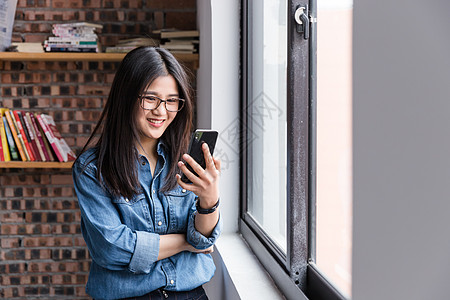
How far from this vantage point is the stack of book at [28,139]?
2.81 m

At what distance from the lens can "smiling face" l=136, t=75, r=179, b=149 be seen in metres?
1.37

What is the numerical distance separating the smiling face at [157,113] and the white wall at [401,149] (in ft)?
2.66

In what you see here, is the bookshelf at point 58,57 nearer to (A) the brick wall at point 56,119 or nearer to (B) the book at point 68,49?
(B) the book at point 68,49

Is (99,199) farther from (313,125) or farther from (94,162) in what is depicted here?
(313,125)

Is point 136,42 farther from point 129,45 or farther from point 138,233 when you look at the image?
point 138,233

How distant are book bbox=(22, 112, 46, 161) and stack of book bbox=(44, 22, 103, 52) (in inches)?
16.1

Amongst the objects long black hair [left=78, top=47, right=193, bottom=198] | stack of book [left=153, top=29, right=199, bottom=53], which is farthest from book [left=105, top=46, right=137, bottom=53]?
long black hair [left=78, top=47, right=193, bottom=198]

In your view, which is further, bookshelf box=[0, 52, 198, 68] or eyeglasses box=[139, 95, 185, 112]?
bookshelf box=[0, 52, 198, 68]

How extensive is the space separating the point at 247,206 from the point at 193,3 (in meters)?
1.46

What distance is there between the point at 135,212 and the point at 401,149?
0.95 m

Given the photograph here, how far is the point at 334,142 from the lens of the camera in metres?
1.21

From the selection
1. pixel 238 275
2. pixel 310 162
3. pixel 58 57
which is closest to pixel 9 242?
pixel 58 57

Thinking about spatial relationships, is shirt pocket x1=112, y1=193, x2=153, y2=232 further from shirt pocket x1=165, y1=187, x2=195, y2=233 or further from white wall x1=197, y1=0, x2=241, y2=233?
white wall x1=197, y1=0, x2=241, y2=233

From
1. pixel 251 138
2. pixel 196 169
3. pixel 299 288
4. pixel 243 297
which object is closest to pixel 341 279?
pixel 299 288
